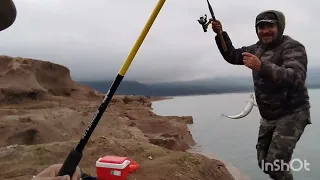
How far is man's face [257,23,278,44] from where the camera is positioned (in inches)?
179

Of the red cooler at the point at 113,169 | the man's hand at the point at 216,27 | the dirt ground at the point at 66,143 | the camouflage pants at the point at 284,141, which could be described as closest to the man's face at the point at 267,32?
the man's hand at the point at 216,27

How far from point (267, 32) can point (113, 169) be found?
2.55 metres

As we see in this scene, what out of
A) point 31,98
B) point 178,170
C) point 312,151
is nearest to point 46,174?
point 178,170

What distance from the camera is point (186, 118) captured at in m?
42.4

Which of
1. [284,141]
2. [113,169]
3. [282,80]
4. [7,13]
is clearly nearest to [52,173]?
[7,13]

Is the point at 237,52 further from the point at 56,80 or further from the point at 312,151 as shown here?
the point at 56,80

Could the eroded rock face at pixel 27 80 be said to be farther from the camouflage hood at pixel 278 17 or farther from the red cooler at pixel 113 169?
the camouflage hood at pixel 278 17

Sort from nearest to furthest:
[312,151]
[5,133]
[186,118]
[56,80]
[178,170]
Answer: [178,170], [5,133], [312,151], [56,80], [186,118]

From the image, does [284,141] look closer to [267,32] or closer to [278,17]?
[267,32]

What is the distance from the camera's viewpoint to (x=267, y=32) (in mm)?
4566

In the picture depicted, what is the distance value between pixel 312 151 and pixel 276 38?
16.3 m

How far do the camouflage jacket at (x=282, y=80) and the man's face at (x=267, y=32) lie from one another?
0.14 m

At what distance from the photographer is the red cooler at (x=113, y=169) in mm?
4398

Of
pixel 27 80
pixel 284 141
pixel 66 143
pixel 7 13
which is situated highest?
pixel 7 13
